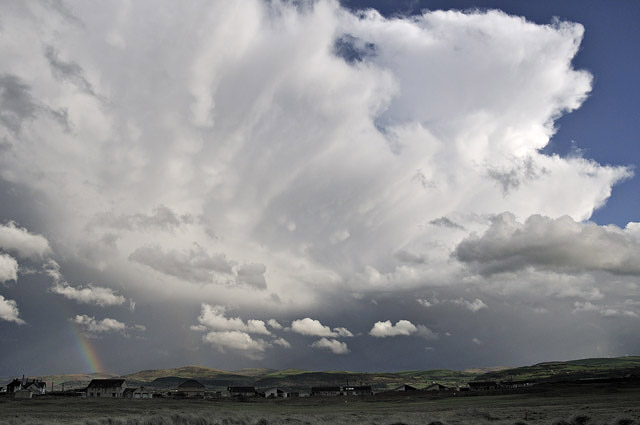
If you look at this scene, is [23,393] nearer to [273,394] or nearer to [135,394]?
[135,394]

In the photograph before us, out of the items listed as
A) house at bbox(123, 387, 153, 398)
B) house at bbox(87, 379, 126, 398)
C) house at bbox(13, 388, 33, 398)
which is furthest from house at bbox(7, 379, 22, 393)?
house at bbox(123, 387, 153, 398)

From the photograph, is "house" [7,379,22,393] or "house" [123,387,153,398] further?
"house" [123,387,153,398]

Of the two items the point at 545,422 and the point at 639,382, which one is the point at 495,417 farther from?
the point at 639,382

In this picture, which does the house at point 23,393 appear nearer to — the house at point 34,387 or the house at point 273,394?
the house at point 34,387

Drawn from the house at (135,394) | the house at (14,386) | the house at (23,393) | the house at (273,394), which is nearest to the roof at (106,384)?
the house at (135,394)

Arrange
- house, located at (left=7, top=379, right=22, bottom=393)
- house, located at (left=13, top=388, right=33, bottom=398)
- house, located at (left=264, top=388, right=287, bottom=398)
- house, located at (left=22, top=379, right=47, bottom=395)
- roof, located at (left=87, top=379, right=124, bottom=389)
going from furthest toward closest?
house, located at (left=264, top=388, right=287, bottom=398) → roof, located at (left=87, top=379, right=124, bottom=389) → house, located at (left=7, top=379, right=22, bottom=393) → house, located at (left=22, top=379, right=47, bottom=395) → house, located at (left=13, top=388, right=33, bottom=398)

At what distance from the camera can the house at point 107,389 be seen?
142375mm

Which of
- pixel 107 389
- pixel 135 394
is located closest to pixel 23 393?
pixel 107 389

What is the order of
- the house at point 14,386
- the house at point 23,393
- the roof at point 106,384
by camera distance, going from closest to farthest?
the house at point 23,393
the house at point 14,386
the roof at point 106,384

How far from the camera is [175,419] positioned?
4662cm

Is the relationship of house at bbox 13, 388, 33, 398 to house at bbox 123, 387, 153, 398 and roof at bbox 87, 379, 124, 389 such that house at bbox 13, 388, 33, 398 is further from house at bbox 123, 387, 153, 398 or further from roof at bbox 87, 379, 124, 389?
house at bbox 123, 387, 153, 398

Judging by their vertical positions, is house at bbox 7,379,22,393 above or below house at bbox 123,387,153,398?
above

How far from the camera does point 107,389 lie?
472 ft

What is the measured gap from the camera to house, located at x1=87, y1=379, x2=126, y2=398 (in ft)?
467
